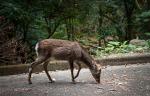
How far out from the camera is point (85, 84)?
947 cm

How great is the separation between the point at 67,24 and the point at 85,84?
16.2 feet

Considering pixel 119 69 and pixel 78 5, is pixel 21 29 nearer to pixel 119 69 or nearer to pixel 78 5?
pixel 78 5

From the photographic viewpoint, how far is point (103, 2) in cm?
1445

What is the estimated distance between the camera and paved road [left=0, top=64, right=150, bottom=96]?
8641mm

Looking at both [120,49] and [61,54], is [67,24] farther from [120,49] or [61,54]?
[61,54]

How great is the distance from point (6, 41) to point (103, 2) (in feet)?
14.2

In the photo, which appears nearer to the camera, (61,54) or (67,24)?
(61,54)

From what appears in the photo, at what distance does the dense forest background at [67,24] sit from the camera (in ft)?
38.0

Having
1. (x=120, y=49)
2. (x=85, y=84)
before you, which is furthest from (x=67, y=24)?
(x=85, y=84)

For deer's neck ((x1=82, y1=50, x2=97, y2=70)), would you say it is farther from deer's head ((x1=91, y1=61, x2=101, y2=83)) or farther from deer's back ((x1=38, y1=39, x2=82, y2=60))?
deer's back ((x1=38, y1=39, x2=82, y2=60))

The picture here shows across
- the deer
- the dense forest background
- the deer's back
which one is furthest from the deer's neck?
the dense forest background

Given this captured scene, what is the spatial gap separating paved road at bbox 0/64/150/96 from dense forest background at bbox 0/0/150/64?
126 centimetres

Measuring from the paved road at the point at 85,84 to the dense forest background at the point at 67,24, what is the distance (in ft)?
4.13

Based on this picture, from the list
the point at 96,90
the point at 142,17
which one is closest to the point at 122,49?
the point at 142,17
